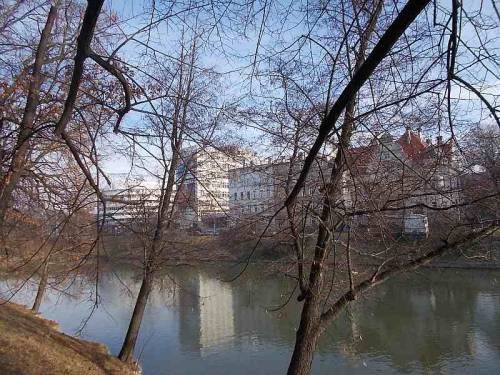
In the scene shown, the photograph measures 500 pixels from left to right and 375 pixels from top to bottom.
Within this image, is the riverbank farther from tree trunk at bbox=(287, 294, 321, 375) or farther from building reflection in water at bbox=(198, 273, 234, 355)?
tree trunk at bbox=(287, 294, 321, 375)

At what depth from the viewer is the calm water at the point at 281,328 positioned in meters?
13.2

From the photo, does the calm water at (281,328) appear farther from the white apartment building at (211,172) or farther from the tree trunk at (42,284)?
the white apartment building at (211,172)

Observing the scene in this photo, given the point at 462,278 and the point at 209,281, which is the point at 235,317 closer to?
the point at 209,281

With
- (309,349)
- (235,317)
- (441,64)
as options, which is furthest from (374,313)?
(441,64)

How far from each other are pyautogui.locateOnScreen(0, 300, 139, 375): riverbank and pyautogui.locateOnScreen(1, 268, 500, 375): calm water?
1159 mm

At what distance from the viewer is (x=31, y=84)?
635cm

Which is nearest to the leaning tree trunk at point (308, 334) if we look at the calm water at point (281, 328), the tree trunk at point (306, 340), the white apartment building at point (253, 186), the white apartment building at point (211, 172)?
the tree trunk at point (306, 340)

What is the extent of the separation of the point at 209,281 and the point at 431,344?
38.9 ft

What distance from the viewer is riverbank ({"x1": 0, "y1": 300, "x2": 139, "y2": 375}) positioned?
30.3ft

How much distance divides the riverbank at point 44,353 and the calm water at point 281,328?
1159 mm

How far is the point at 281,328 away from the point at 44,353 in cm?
849

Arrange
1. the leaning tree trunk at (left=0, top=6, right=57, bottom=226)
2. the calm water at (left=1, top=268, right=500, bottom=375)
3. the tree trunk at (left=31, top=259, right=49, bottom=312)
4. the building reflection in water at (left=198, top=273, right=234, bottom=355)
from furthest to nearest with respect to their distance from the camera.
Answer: the building reflection in water at (left=198, top=273, right=234, bottom=355) → the calm water at (left=1, top=268, right=500, bottom=375) → the tree trunk at (left=31, top=259, right=49, bottom=312) → the leaning tree trunk at (left=0, top=6, right=57, bottom=226)

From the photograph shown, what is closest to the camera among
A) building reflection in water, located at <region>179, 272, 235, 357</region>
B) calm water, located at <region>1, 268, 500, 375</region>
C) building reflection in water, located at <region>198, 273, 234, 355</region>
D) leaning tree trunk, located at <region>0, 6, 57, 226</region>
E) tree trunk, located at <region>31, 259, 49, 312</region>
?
leaning tree trunk, located at <region>0, 6, 57, 226</region>

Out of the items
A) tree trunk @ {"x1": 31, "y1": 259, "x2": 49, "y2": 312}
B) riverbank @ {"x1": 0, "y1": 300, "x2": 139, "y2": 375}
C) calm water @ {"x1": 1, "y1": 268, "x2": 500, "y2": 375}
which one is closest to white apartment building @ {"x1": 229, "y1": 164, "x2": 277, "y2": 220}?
calm water @ {"x1": 1, "y1": 268, "x2": 500, "y2": 375}
